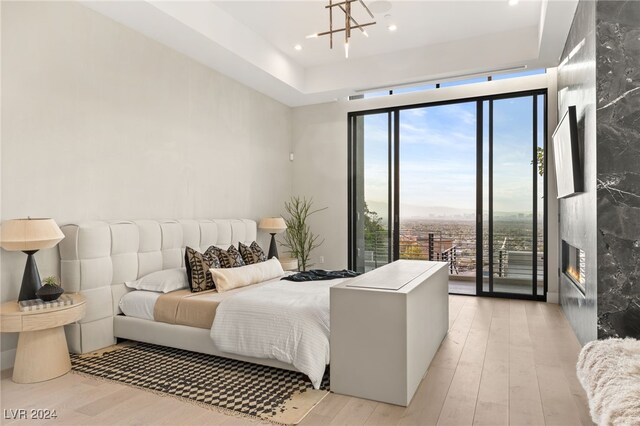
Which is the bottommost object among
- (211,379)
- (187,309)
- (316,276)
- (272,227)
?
(211,379)

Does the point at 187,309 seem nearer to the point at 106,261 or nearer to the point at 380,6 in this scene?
the point at 106,261

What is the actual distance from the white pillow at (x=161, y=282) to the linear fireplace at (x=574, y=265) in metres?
3.53

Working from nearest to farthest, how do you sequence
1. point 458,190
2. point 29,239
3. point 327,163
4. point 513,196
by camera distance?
point 29,239
point 513,196
point 458,190
point 327,163

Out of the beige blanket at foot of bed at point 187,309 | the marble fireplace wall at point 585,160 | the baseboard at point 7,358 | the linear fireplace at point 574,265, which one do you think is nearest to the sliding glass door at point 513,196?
the linear fireplace at point 574,265

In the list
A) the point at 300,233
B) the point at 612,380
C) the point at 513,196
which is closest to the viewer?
the point at 612,380

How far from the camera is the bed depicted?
3.23 metres

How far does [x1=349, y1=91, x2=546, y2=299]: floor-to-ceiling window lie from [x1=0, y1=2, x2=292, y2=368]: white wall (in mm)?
2143

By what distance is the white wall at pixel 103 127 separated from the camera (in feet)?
10.1

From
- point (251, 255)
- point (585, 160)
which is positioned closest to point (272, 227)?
point (251, 255)

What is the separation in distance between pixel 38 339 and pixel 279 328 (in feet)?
5.53

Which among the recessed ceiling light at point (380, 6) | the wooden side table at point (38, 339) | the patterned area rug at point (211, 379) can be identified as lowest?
the patterned area rug at point (211, 379)

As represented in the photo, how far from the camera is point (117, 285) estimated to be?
11.7 ft

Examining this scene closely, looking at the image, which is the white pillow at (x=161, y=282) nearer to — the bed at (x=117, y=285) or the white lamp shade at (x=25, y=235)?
the bed at (x=117, y=285)

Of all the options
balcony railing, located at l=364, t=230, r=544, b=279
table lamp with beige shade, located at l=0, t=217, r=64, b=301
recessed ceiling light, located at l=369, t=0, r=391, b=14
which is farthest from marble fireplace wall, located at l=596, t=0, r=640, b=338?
table lamp with beige shade, located at l=0, t=217, r=64, b=301
